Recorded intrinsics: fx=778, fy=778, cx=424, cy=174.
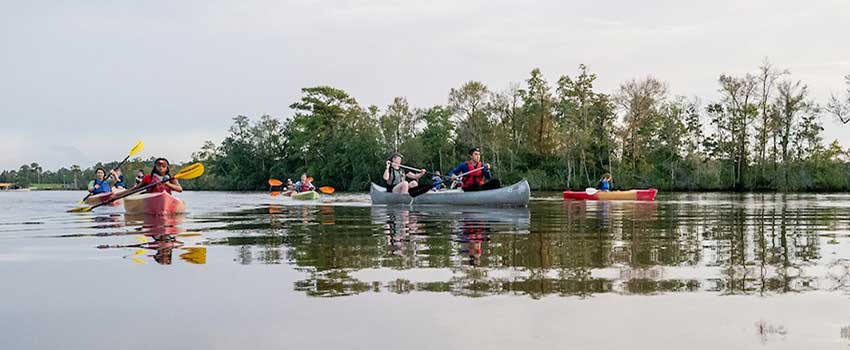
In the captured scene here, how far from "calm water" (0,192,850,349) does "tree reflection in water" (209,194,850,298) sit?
3 cm

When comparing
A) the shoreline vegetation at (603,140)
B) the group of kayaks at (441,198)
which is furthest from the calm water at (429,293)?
the shoreline vegetation at (603,140)

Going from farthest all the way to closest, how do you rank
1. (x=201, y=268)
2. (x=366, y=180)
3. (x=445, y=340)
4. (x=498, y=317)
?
1. (x=366, y=180)
2. (x=201, y=268)
3. (x=498, y=317)
4. (x=445, y=340)

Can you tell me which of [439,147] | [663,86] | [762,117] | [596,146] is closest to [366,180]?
[439,147]

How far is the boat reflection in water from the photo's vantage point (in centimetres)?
665

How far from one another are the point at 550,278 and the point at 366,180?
6392cm

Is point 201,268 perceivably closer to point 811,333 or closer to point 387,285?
point 387,285

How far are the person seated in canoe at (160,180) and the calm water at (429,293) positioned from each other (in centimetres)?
696

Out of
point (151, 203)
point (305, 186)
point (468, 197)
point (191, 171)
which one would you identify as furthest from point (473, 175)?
point (305, 186)

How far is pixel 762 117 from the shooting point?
51938mm

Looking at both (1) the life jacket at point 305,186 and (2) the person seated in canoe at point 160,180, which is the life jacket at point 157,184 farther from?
(1) the life jacket at point 305,186

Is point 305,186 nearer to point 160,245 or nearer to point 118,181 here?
point 118,181

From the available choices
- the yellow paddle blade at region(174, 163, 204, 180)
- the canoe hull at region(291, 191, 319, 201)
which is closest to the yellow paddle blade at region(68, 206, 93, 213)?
the yellow paddle blade at region(174, 163, 204, 180)

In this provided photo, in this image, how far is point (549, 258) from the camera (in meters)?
6.41

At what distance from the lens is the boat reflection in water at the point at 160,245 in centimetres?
665
